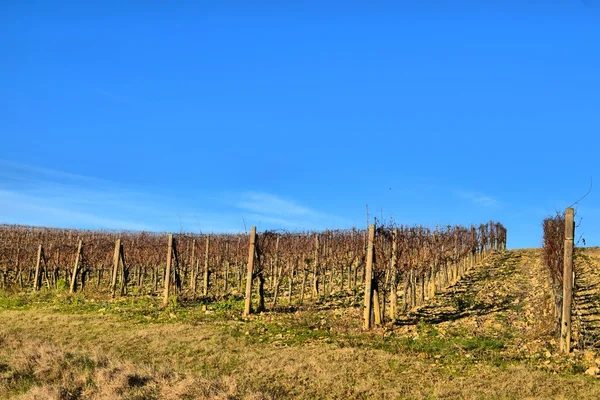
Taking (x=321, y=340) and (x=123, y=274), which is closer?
(x=321, y=340)

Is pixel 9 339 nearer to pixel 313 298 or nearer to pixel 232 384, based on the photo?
pixel 232 384

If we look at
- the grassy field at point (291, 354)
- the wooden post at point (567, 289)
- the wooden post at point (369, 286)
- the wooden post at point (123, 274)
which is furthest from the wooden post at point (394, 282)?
the wooden post at point (123, 274)

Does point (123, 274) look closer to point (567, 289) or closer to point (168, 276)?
point (168, 276)

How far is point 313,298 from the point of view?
70.9ft

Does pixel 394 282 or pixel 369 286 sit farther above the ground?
pixel 394 282

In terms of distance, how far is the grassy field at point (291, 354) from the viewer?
371 inches

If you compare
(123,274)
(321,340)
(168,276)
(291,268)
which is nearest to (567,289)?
(321,340)

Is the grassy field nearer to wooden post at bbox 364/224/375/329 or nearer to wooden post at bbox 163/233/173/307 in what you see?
wooden post at bbox 364/224/375/329

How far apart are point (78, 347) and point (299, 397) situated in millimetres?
7390

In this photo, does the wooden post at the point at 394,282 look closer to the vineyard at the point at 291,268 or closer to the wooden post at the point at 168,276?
the vineyard at the point at 291,268

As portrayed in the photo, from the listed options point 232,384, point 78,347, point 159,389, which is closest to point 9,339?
point 78,347

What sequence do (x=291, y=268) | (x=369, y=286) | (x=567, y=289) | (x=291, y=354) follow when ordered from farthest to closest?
1. (x=291, y=268)
2. (x=369, y=286)
3. (x=291, y=354)
4. (x=567, y=289)

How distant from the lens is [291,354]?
1212cm

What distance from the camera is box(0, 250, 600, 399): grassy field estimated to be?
9417 millimetres
